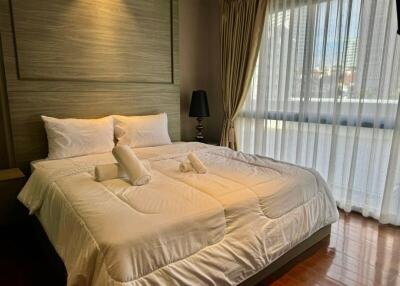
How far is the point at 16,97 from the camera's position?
2484 millimetres

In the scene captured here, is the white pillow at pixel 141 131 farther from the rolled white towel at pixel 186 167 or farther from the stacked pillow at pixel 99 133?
the rolled white towel at pixel 186 167

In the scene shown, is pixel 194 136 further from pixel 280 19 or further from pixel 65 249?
pixel 65 249

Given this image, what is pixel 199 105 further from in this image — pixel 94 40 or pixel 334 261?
pixel 334 261

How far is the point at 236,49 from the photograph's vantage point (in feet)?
11.6

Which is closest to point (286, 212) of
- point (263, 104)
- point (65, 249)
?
point (65, 249)

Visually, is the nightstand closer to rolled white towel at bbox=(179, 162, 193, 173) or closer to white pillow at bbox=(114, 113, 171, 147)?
white pillow at bbox=(114, 113, 171, 147)

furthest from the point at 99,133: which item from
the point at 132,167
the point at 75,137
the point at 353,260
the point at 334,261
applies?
the point at 353,260

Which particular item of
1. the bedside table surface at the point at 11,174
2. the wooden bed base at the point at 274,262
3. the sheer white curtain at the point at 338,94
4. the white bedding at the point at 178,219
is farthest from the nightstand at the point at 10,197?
the sheer white curtain at the point at 338,94

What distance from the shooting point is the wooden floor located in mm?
1796

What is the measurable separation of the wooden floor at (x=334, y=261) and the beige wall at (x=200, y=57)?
7.65 ft

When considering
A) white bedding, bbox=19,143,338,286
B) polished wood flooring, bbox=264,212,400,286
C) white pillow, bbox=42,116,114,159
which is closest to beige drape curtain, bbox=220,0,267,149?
white bedding, bbox=19,143,338,286

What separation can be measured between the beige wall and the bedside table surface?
211 cm

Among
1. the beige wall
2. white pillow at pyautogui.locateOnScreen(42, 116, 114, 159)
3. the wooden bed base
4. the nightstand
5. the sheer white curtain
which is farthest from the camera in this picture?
the beige wall

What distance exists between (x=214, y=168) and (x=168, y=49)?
6.28ft
